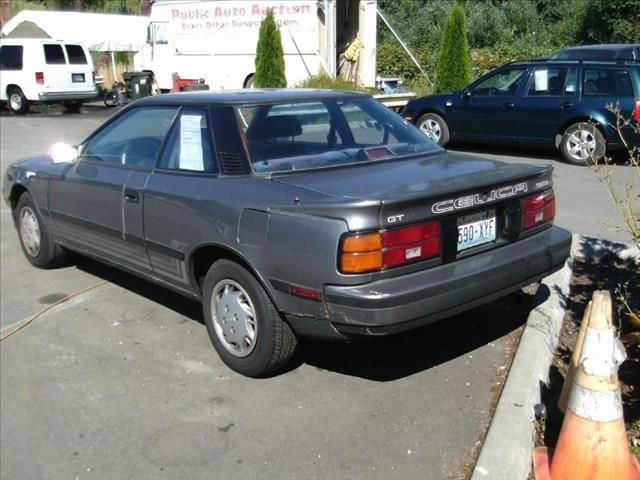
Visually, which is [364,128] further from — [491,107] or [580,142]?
[491,107]

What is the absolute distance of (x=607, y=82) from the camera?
10641 millimetres

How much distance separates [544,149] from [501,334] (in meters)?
8.56

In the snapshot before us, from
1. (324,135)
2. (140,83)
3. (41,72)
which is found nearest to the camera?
(324,135)

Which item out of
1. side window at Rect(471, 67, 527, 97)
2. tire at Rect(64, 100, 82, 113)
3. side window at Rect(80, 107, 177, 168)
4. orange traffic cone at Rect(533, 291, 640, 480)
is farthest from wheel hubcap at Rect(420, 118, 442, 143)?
tire at Rect(64, 100, 82, 113)

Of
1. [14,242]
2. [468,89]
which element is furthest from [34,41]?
[14,242]

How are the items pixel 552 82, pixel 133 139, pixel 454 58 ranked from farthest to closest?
pixel 454 58 < pixel 552 82 < pixel 133 139

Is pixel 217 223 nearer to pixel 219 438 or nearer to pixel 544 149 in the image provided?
pixel 219 438

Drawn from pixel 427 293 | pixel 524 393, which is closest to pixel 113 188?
pixel 427 293

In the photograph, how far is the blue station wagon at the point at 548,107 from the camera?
→ 34.4ft

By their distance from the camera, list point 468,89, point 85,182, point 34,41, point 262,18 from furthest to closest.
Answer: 1. point 34,41
2. point 262,18
3. point 468,89
4. point 85,182

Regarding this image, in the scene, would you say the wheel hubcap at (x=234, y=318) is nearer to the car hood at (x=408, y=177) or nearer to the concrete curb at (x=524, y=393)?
the car hood at (x=408, y=177)

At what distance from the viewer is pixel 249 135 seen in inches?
169

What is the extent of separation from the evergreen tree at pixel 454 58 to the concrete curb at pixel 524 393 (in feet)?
38.6

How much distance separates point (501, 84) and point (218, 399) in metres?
9.38
